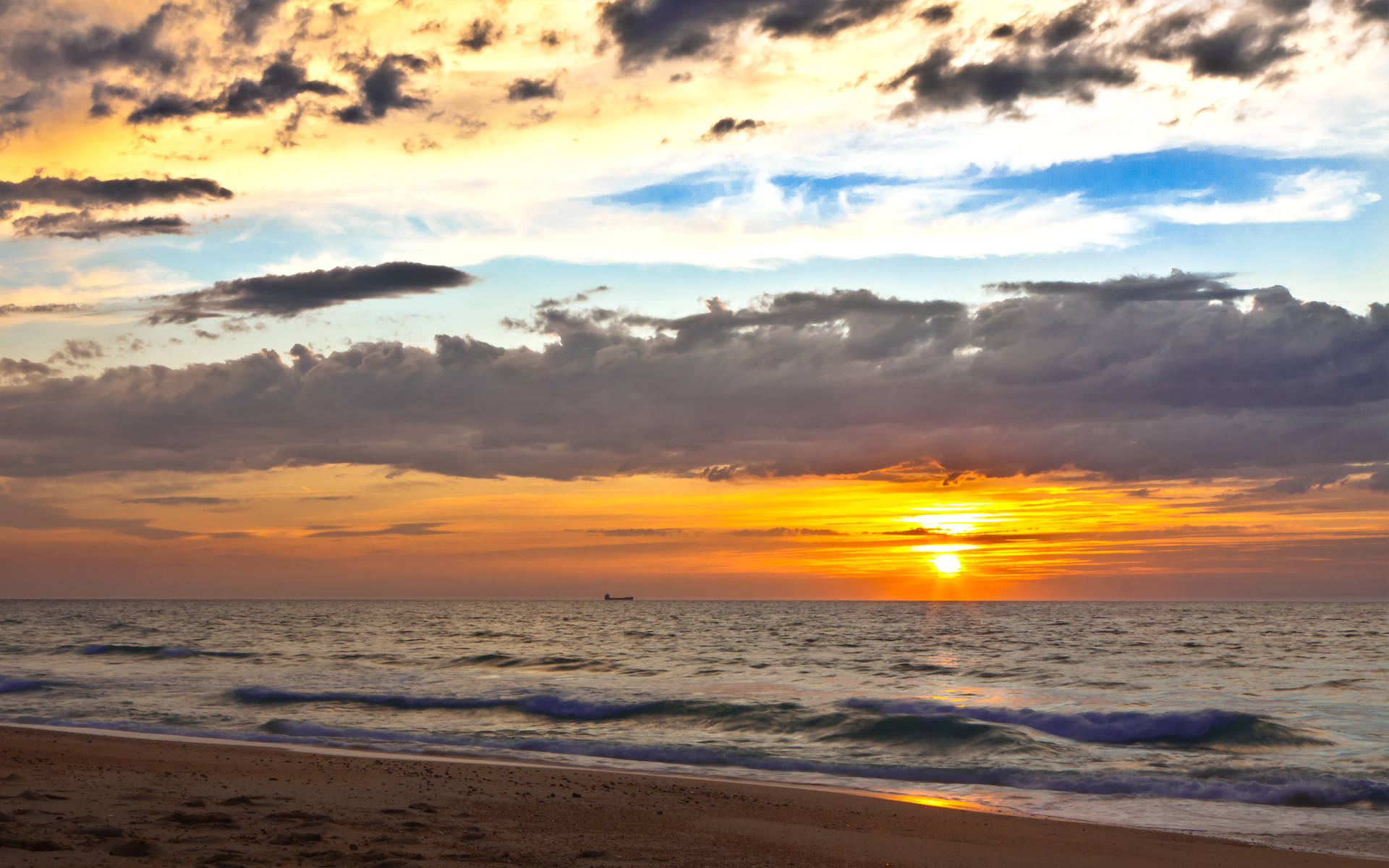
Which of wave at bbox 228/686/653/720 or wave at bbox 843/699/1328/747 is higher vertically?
wave at bbox 228/686/653/720

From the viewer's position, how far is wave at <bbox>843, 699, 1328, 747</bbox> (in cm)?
2302

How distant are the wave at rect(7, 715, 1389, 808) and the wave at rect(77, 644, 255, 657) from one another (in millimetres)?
25531

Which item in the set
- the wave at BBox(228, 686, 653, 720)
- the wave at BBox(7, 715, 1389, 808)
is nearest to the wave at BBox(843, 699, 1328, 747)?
the wave at BBox(7, 715, 1389, 808)

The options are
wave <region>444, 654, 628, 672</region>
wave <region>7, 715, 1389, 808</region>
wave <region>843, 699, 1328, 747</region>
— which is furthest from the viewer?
wave <region>444, 654, 628, 672</region>

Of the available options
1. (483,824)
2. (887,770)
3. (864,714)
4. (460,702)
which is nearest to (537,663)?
(460,702)

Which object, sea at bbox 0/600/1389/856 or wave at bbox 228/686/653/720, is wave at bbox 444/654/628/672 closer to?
sea at bbox 0/600/1389/856

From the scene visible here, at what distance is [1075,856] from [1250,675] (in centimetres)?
3234

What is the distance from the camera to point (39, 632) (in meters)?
72.4

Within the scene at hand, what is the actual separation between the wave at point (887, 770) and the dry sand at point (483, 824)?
385cm

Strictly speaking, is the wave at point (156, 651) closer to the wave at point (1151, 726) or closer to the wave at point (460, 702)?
the wave at point (460, 702)

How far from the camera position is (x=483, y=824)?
38.5 ft

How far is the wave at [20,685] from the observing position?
3125 centimetres

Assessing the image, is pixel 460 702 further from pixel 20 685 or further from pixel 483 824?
pixel 483 824

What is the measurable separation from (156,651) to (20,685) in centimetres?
1935
